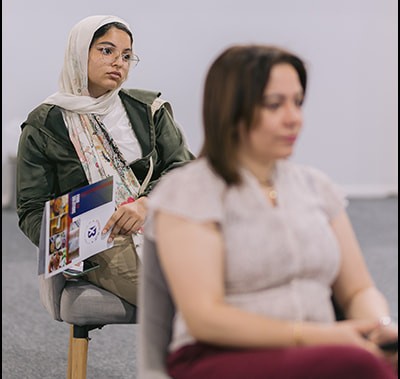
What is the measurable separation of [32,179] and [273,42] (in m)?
5.20

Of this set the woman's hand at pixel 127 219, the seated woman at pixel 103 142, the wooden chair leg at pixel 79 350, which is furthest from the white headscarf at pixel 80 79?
the wooden chair leg at pixel 79 350

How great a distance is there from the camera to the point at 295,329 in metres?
1.95

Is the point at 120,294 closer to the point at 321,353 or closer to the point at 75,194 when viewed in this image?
the point at 75,194

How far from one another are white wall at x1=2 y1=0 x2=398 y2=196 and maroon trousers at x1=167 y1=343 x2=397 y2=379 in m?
5.71

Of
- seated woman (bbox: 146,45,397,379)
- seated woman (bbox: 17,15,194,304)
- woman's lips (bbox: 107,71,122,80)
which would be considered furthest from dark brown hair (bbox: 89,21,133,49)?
seated woman (bbox: 146,45,397,379)

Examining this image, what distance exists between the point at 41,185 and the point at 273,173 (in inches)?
50.2

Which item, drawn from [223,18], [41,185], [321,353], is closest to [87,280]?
[41,185]

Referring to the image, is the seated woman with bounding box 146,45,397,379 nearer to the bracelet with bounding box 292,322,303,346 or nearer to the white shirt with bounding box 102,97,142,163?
the bracelet with bounding box 292,322,303,346

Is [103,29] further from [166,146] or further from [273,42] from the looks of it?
[273,42]

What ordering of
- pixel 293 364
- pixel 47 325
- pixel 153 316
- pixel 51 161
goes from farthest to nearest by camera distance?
pixel 47 325, pixel 51 161, pixel 153 316, pixel 293 364

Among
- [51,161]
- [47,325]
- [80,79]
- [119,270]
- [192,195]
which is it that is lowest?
[47,325]

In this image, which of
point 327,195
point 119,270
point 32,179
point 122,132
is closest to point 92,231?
point 119,270

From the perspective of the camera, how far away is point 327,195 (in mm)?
2193

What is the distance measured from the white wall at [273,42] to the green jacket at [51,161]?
4.29 metres
